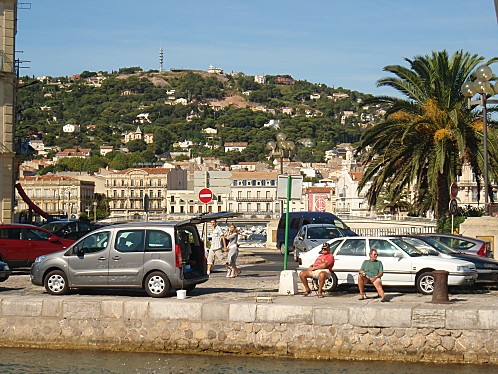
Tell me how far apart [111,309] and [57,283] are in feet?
7.71

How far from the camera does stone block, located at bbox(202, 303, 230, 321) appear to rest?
1894 cm

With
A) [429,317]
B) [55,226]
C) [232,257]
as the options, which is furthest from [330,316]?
[55,226]

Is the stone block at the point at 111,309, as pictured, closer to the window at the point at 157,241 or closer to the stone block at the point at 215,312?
the window at the point at 157,241

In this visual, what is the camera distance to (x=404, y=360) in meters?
17.9

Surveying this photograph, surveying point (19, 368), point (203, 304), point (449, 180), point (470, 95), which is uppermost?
point (470, 95)

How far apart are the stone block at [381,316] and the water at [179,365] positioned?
2.48ft

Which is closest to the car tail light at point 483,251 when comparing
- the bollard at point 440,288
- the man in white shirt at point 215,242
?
the man in white shirt at point 215,242

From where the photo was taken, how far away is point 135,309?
19453mm

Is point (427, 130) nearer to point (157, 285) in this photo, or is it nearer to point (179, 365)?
point (157, 285)

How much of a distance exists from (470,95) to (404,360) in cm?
1452

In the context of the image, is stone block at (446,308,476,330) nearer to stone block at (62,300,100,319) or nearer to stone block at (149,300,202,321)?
stone block at (149,300,202,321)

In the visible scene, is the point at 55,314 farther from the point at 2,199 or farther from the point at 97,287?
the point at 2,199

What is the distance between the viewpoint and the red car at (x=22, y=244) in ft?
95.0

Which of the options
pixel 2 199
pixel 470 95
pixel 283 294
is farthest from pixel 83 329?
pixel 2 199
